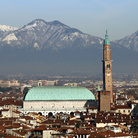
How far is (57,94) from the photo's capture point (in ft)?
384

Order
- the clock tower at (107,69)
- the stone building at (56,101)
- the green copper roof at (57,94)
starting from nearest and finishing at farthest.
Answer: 1. the stone building at (56,101)
2. the green copper roof at (57,94)
3. the clock tower at (107,69)

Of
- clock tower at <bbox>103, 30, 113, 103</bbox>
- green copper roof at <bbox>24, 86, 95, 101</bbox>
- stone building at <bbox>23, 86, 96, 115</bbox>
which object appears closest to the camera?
stone building at <bbox>23, 86, 96, 115</bbox>

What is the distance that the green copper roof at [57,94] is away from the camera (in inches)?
4567

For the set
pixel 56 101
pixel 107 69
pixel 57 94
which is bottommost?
pixel 56 101

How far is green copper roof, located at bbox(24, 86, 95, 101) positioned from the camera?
116000 mm

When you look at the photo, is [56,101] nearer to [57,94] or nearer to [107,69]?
[57,94]

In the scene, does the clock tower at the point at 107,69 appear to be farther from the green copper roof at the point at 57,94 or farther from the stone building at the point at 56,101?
the stone building at the point at 56,101

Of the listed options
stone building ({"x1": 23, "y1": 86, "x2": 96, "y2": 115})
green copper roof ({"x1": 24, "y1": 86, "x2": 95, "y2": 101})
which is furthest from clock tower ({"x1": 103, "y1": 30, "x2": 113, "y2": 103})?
stone building ({"x1": 23, "y1": 86, "x2": 96, "y2": 115})

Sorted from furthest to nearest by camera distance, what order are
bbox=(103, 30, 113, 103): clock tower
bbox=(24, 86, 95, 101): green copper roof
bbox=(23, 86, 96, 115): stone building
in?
bbox=(103, 30, 113, 103): clock tower → bbox=(24, 86, 95, 101): green copper roof → bbox=(23, 86, 96, 115): stone building

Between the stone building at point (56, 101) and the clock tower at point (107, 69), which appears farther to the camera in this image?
the clock tower at point (107, 69)

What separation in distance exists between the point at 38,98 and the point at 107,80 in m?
12.2

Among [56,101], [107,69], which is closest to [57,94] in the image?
[56,101]

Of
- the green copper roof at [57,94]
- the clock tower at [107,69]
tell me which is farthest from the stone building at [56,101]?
the clock tower at [107,69]

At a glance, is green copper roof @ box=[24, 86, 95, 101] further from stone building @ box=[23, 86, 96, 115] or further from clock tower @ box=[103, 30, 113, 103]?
clock tower @ box=[103, 30, 113, 103]
